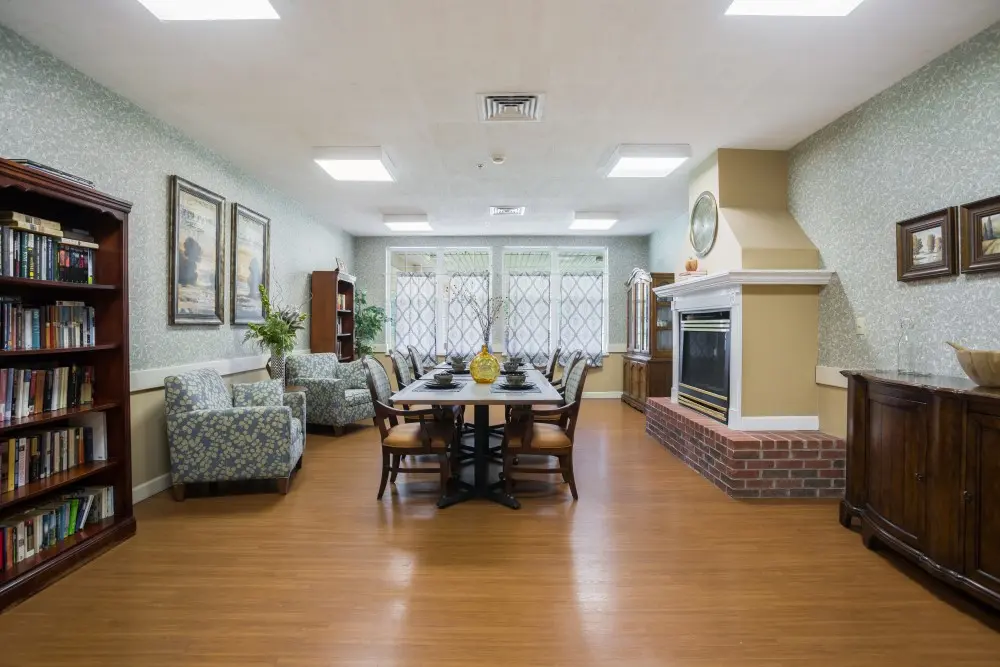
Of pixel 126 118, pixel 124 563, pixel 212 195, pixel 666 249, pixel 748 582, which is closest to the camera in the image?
pixel 748 582

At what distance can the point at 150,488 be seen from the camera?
3.40 m

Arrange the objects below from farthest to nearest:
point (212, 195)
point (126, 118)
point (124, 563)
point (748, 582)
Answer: point (212, 195) < point (126, 118) < point (124, 563) < point (748, 582)

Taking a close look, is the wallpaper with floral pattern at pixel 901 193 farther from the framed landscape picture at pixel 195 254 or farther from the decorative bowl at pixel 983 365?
the framed landscape picture at pixel 195 254

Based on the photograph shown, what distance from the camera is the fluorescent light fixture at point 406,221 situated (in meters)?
6.48

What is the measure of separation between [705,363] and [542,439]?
1.93 metres

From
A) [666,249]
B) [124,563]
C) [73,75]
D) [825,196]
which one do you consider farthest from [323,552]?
[666,249]

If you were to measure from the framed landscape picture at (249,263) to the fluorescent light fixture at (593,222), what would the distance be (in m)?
3.63

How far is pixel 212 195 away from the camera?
13.7 feet

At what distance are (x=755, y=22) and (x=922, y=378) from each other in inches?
76.6

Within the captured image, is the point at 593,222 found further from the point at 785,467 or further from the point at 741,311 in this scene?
the point at 785,467

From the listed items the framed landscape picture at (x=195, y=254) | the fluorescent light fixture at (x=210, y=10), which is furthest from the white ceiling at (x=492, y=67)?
the framed landscape picture at (x=195, y=254)

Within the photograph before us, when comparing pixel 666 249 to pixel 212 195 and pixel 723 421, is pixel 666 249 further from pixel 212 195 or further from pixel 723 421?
pixel 212 195

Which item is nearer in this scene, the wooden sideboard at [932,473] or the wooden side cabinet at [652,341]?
the wooden sideboard at [932,473]

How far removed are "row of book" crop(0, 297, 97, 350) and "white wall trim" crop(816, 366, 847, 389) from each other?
457cm
